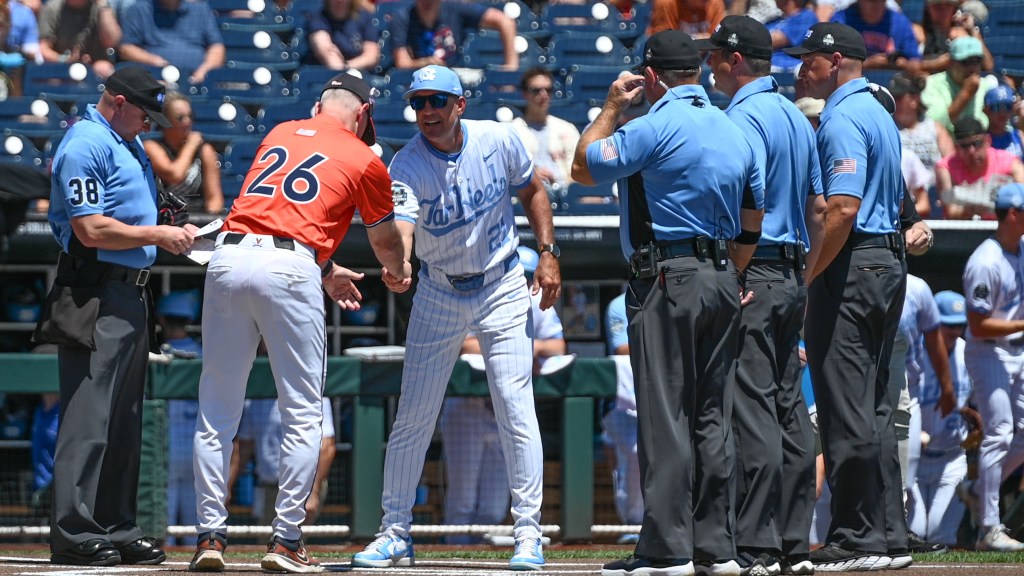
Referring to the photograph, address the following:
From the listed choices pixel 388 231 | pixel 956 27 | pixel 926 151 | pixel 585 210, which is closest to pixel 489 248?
pixel 388 231

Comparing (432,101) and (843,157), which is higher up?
(432,101)

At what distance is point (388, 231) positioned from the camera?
16.9 feet

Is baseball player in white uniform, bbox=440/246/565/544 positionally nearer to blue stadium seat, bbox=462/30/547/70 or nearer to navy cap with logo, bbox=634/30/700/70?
navy cap with logo, bbox=634/30/700/70

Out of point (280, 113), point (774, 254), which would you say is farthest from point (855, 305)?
point (280, 113)

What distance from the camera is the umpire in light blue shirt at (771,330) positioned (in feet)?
16.1

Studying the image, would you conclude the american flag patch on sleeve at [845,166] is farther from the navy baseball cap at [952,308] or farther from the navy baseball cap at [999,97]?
the navy baseball cap at [999,97]

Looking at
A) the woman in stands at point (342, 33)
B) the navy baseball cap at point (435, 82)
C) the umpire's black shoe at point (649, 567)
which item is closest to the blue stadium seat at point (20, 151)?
the woman in stands at point (342, 33)

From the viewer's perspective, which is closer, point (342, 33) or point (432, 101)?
point (432, 101)

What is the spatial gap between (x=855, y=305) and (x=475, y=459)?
8.57 feet

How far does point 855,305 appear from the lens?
5.44 m

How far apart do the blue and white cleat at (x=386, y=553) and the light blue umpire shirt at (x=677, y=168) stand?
4.54 feet

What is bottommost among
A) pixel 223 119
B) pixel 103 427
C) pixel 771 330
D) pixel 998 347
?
pixel 103 427

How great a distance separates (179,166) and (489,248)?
3972mm

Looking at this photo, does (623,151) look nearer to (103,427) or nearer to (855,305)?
(855,305)
